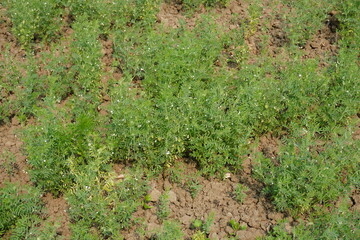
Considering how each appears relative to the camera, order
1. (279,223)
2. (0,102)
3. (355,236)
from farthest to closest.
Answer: (0,102) → (279,223) → (355,236)

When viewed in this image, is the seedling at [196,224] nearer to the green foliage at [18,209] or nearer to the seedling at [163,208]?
the seedling at [163,208]

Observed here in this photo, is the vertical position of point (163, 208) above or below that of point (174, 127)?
below

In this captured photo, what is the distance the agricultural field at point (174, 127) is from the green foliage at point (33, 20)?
0.09 ft

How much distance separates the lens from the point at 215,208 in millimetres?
6410

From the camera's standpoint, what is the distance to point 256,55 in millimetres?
8805

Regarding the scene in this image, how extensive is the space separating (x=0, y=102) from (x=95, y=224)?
313 cm

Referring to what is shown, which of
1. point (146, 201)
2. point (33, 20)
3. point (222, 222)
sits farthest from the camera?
point (33, 20)

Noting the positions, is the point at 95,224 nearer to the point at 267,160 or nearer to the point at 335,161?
the point at 267,160

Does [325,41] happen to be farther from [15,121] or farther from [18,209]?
[18,209]

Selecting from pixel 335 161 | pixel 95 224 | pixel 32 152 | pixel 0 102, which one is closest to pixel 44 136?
pixel 32 152

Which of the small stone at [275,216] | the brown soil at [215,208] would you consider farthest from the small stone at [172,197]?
the small stone at [275,216]

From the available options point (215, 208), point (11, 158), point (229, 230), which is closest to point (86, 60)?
point (11, 158)

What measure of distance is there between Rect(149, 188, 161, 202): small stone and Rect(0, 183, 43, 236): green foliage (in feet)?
4.97

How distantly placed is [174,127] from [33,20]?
12.4ft
